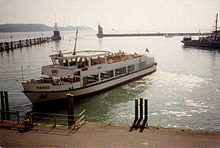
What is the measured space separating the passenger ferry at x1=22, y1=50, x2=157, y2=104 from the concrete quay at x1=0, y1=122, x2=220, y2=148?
29.0ft

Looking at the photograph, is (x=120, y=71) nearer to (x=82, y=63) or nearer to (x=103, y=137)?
(x=82, y=63)

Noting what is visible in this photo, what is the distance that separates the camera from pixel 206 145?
45.1 ft

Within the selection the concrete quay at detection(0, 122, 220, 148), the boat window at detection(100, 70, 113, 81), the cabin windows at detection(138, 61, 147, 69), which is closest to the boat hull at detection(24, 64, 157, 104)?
the boat window at detection(100, 70, 113, 81)

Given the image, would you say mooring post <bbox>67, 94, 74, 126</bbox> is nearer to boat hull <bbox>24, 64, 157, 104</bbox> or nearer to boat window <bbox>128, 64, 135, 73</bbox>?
boat hull <bbox>24, 64, 157, 104</bbox>

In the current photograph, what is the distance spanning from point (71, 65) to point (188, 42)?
95.7 metres

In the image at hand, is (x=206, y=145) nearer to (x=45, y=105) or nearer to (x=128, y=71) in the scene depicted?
(x=45, y=105)

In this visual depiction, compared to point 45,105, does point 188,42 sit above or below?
above

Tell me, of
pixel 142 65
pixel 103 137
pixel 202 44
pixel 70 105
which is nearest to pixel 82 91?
pixel 70 105

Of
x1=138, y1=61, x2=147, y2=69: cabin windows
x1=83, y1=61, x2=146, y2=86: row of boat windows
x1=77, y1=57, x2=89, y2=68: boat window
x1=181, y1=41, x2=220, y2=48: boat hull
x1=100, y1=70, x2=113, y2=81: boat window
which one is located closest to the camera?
x1=77, y1=57, x2=89, y2=68: boat window

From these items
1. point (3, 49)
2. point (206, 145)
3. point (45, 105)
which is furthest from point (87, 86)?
point (3, 49)

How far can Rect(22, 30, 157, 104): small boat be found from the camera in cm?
2572

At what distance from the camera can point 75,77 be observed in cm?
2781

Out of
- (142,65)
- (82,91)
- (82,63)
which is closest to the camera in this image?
(82,91)

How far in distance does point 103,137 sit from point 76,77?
13.8 metres
